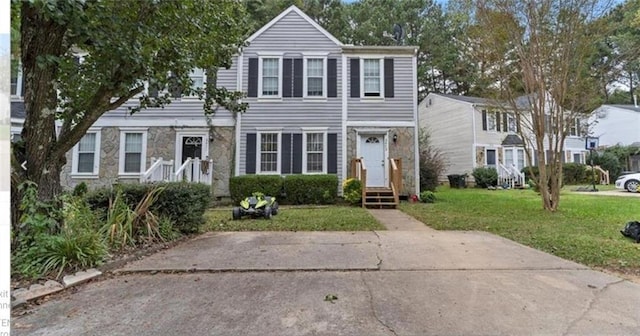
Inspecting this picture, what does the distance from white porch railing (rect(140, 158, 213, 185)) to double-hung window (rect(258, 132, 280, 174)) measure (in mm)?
1776

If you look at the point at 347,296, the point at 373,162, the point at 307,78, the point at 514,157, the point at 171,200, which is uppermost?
the point at 307,78

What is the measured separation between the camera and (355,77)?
12.1 meters

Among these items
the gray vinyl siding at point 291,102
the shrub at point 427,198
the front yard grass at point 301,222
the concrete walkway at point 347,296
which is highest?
the gray vinyl siding at point 291,102

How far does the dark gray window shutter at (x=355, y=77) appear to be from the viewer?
1206 centimetres

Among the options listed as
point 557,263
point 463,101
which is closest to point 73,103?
point 557,263

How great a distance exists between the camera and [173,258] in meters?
4.59

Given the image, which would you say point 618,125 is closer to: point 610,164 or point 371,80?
point 610,164

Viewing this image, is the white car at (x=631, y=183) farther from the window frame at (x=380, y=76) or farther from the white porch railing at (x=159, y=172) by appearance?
the white porch railing at (x=159, y=172)

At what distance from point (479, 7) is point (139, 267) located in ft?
33.5

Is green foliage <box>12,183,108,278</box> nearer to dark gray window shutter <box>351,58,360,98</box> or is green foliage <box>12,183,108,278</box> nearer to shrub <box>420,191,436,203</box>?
dark gray window shutter <box>351,58,360,98</box>

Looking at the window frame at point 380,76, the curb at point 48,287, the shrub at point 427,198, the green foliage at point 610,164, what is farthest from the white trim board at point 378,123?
the green foliage at point 610,164

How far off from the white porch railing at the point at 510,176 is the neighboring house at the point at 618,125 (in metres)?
11.5

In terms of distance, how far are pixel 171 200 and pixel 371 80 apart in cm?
862

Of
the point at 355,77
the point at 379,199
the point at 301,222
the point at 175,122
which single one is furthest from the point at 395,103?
the point at 175,122
